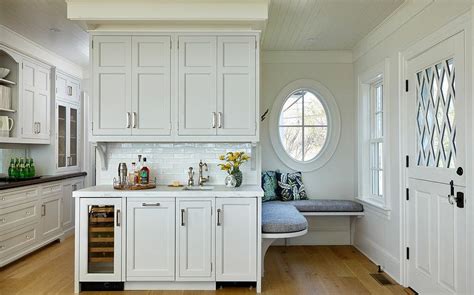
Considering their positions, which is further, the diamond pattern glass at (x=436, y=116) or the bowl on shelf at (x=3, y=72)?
the bowl on shelf at (x=3, y=72)

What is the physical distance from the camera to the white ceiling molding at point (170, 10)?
3311 mm

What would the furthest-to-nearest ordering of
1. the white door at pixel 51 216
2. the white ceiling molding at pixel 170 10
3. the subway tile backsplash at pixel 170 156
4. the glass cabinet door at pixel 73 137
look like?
the glass cabinet door at pixel 73 137, the white door at pixel 51 216, the subway tile backsplash at pixel 170 156, the white ceiling molding at pixel 170 10

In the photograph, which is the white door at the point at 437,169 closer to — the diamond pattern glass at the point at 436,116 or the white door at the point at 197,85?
the diamond pattern glass at the point at 436,116

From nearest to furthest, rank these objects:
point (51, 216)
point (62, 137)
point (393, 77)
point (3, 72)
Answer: point (393, 77), point (3, 72), point (51, 216), point (62, 137)

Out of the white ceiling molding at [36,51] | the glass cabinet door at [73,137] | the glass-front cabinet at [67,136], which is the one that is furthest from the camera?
the glass cabinet door at [73,137]

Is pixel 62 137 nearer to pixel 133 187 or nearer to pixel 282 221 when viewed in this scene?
pixel 133 187

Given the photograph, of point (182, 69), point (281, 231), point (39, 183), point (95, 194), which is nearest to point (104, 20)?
point (182, 69)

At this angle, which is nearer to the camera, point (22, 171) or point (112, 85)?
point (112, 85)

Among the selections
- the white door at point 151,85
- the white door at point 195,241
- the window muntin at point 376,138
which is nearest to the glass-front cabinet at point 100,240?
the white door at point 195,241

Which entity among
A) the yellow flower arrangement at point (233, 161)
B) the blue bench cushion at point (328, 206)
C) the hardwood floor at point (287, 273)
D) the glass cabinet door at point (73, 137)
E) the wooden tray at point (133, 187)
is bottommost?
the hardwood floor at point (287, 273)

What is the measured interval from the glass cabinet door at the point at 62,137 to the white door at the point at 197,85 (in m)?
2.71

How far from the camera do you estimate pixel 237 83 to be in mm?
3455

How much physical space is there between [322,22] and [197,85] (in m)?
1.56

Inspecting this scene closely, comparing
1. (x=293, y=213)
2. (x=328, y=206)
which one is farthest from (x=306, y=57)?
(x=293, y=213)
